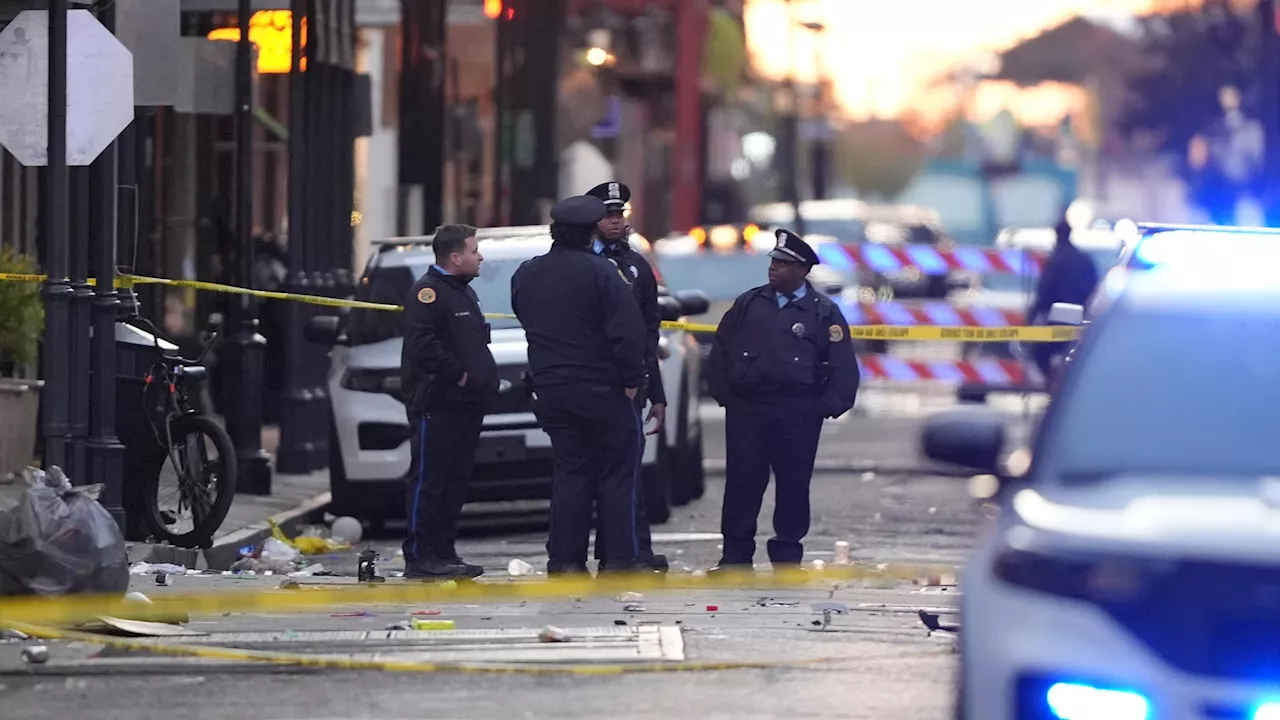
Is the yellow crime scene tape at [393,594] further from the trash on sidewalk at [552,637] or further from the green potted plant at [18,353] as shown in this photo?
the green potted plant at [18,353]

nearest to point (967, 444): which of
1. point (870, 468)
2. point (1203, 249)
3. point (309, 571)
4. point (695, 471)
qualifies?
point (1203, 249)

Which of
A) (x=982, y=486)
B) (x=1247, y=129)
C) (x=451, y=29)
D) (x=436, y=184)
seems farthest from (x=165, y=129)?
(x=1247, y=129)

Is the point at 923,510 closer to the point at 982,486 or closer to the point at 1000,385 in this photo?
the point at 1000,385

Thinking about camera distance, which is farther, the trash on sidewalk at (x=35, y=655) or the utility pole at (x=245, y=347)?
the utility pole at (x=245, y=347)

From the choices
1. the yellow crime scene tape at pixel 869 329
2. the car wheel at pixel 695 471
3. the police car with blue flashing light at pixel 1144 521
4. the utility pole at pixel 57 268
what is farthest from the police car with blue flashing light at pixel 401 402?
the police car with blue flashing light at pixel 1144 521

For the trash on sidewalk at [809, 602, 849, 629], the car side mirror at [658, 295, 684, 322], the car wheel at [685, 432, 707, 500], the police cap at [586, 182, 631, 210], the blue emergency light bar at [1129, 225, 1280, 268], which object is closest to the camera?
the blue emergency light bar at [1129, 225, 1280, 268]

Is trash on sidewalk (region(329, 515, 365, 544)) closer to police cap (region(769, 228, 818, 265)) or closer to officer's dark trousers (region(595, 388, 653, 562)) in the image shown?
officer's dark trousers (region(595, 388, 653, 562))

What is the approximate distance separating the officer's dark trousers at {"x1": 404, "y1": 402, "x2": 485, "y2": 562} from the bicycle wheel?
104cm

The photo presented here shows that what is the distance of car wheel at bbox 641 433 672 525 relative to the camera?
1537cm

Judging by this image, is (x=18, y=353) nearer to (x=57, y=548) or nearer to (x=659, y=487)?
(x=659, y=487)

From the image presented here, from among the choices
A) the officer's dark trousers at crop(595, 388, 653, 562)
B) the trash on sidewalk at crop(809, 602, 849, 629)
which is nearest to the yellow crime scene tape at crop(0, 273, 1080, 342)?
the officer's dark trousers at crop(595, 388, 653, 562)

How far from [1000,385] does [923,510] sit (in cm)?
520

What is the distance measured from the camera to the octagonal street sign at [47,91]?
12281 mm

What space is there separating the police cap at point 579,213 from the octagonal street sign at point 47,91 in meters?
2.12
